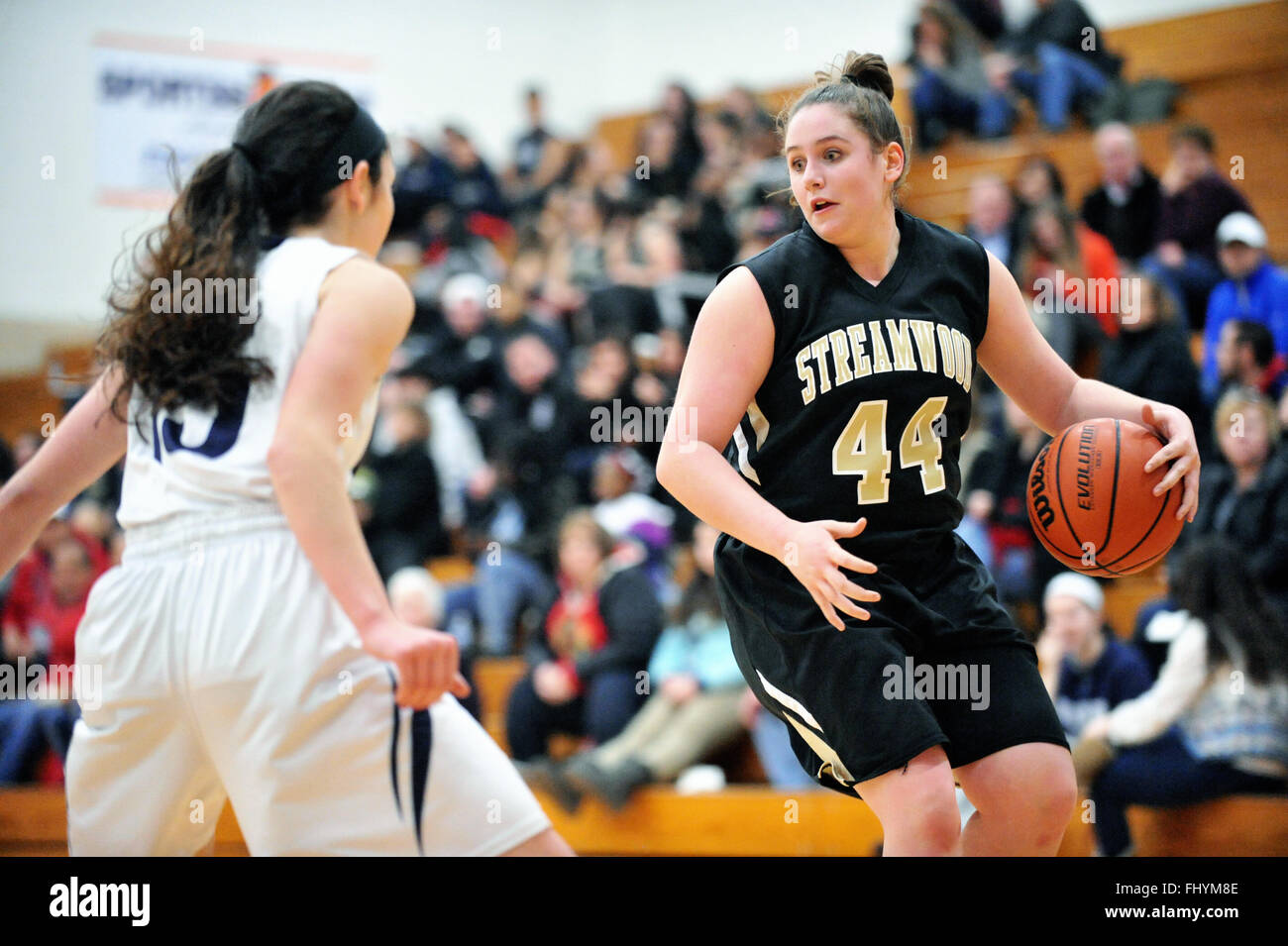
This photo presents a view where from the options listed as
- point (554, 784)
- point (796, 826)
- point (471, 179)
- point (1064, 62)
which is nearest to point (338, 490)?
point (796, 826)

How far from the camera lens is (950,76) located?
1080 centimetres

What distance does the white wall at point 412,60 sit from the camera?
44.2 feet

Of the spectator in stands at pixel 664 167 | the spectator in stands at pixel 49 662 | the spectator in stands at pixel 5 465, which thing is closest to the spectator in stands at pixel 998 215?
the spectator in stands at pixel 664 167

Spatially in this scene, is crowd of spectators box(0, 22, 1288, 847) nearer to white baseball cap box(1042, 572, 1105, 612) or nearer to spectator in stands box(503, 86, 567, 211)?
white baseball cap box(1042, 572, 1105, 612)

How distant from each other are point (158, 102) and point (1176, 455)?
1261cm

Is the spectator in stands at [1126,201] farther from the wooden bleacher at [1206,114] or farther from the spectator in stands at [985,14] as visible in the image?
the spectator in stands at [985,14]

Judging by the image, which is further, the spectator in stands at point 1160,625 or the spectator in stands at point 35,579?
the spectator in stands at point 35,579

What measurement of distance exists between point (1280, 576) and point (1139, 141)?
4.77m

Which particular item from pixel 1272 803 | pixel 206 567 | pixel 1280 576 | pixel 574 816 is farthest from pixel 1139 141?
pixel 206 567

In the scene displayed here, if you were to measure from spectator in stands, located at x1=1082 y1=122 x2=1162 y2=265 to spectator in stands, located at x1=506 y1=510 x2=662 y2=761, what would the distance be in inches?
156

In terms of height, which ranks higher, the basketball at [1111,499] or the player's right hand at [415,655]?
Result: the basketball at [1111,499]

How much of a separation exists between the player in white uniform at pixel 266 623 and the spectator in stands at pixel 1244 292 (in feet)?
20.1
